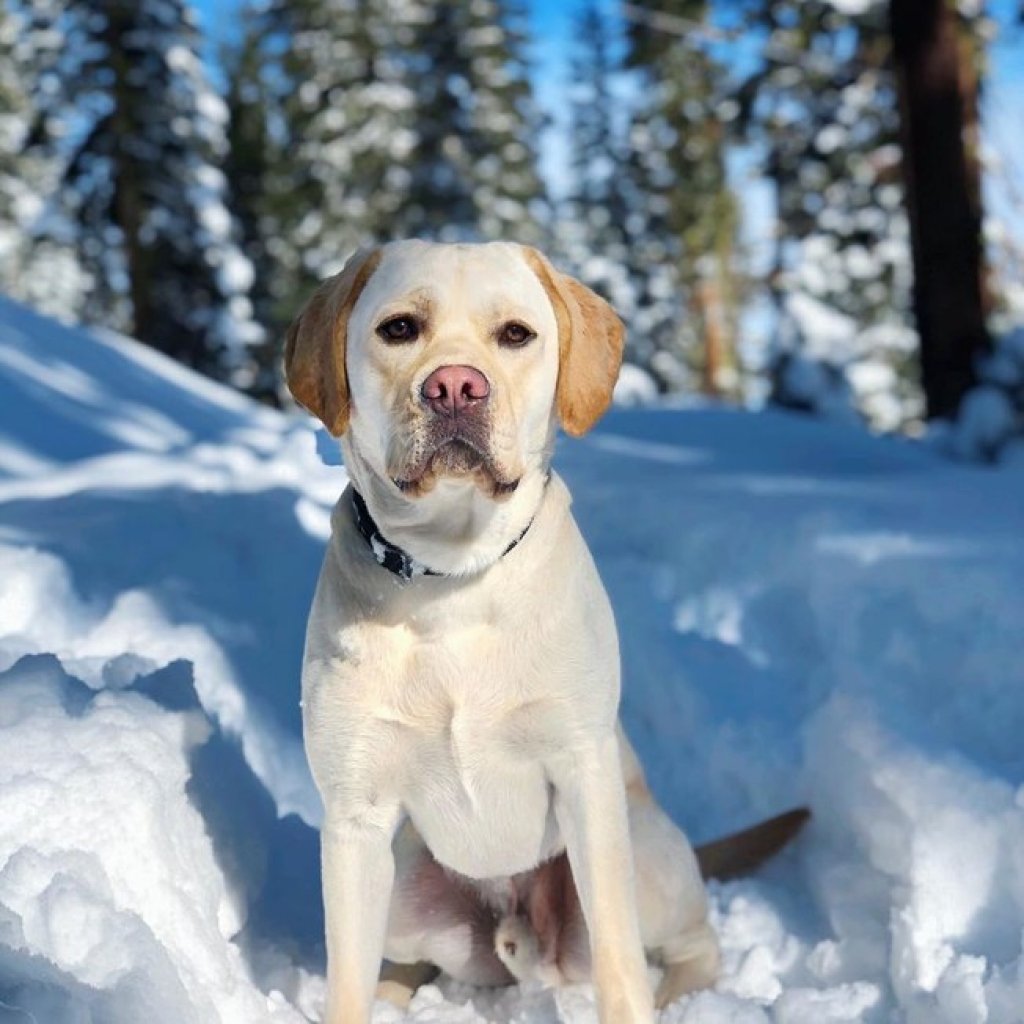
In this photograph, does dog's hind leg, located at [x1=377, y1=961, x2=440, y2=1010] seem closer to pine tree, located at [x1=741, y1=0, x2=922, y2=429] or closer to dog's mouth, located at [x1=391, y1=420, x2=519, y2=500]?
dog's mouth, located at [x1=391, y1=420, x2=519, y2=500]

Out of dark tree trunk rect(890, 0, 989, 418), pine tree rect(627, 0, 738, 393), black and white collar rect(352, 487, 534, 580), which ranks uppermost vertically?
black and white collar rect(352, 487, 534, 580)

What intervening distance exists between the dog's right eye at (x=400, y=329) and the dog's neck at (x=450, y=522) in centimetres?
27

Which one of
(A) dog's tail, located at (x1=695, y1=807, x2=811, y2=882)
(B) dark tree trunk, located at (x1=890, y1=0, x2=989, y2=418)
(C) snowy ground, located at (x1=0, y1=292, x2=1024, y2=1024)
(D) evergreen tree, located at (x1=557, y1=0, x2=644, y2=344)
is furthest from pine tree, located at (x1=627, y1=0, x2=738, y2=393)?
(A) dog's tail, located at (x1=695, y1=807, x2=811, y2=882)

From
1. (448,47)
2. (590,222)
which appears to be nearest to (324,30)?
(448,47)

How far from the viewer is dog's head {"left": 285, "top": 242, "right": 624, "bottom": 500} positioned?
226cm

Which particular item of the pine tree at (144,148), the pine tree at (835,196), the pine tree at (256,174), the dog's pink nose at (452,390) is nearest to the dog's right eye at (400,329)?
the dog's pink nose at (452,390)

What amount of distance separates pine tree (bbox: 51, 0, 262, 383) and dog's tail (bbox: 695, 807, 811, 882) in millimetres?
19304

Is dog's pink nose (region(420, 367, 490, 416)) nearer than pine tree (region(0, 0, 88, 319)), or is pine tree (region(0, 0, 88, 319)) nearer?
dog's pink nose (region(420, 367, 490, 416))

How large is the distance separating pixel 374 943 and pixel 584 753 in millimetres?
613

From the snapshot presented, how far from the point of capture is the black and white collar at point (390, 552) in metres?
2.47

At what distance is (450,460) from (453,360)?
0.61 ft

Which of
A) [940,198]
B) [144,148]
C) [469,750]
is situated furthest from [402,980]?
[144,148]

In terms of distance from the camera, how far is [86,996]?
2.04 m

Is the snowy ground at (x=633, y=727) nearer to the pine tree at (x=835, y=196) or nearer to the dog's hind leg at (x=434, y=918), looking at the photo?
the dog's hind leg at (x=434, y=918)
